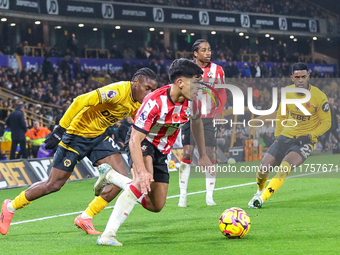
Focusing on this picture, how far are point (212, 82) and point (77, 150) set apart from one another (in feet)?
9.64

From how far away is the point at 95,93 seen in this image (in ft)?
19.9

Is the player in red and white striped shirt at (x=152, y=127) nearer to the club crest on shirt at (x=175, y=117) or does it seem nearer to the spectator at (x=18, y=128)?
the club crest on shirt at (x=175, y=117)

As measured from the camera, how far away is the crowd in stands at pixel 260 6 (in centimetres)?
3538

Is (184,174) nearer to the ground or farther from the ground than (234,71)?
farther from the ground

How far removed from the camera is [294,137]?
822cm

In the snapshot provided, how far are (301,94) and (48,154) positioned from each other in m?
8.09

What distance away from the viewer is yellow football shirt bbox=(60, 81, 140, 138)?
6039 mm

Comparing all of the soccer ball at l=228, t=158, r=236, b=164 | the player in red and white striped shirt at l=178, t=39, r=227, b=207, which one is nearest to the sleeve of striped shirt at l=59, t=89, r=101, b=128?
the player in red and white striped shirt at l=178, t=39, r=227, b=207

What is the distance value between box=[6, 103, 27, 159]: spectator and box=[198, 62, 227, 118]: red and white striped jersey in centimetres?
784

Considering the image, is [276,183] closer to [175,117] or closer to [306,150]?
[306,150]

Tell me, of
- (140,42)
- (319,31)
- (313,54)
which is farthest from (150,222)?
(313,54)

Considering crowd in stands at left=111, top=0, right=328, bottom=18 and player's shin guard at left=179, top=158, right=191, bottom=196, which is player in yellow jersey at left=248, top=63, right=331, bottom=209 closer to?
player's shin guard at left=179, top=158, right=191, bottom=196

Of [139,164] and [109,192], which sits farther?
[109,192]

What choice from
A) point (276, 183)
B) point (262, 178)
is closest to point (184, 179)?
point (262, 178)
